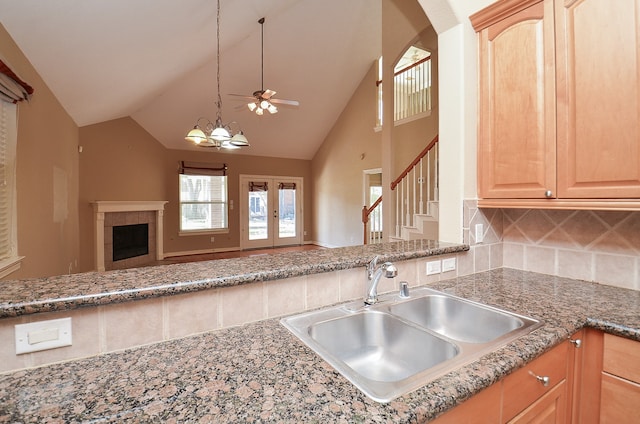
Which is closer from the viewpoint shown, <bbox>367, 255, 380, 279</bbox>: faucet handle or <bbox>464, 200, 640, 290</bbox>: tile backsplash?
<bbox>367, 255, 380, 279</bbox>: faucet handle

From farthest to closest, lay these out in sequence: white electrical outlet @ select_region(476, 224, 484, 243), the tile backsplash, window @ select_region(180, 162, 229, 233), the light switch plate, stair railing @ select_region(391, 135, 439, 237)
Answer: window @ select_region(180, 162, 229, 233) < stair railing @ select_region(391, 135, 439, 237) < white electrical outlet @ select_region(476, 224, 484, 243) < the tile backsplash < the light switch plate

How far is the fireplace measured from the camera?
5923mm

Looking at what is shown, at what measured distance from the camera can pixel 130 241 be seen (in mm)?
6289

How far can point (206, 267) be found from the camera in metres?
1.09

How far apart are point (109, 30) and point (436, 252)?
128 inches

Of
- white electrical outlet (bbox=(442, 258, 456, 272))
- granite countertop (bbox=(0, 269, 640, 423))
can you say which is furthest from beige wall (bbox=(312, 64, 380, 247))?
granite countertop (bbox=(0, 269, 640, 423))

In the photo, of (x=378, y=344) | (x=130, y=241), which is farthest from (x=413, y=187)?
(x=130, y=241)

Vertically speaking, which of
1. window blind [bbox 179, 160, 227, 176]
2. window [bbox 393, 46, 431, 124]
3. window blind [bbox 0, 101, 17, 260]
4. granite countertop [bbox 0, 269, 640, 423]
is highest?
window [bbox 393, 46, 431, 124]

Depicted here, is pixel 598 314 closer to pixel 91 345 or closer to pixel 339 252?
pixel 339 252

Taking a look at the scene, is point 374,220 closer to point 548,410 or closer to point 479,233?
point 479,233

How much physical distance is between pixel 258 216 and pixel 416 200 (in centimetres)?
536

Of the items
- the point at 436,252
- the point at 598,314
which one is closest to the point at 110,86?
the point at 436,252

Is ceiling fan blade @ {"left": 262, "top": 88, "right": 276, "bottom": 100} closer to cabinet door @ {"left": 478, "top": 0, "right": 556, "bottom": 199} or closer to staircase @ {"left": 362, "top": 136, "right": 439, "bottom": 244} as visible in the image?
staircase @ {"left": 362, "top": 136, "right": 439, "bottom": 244}

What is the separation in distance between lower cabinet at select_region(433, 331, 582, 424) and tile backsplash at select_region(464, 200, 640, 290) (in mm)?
638
